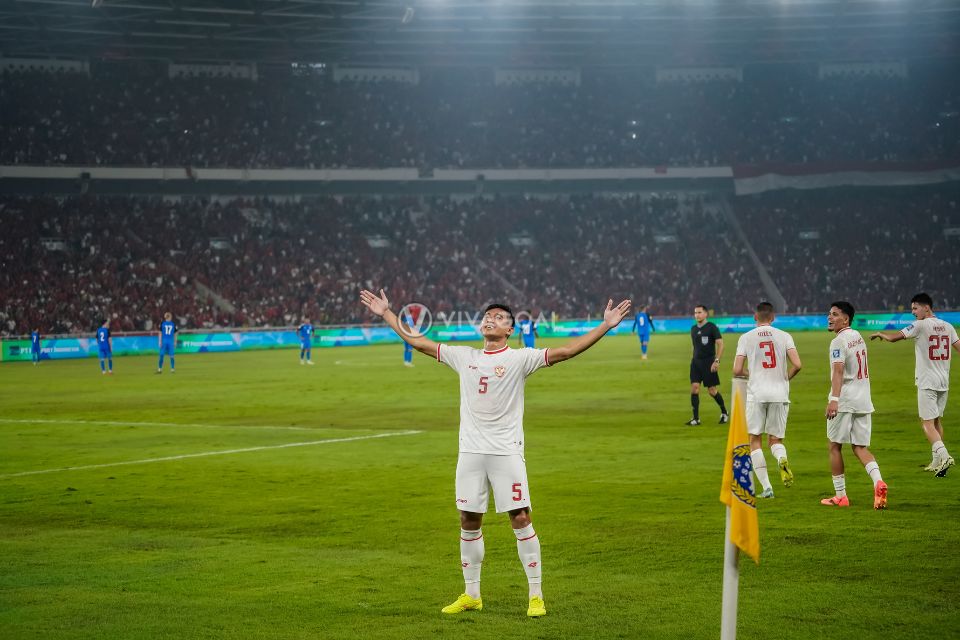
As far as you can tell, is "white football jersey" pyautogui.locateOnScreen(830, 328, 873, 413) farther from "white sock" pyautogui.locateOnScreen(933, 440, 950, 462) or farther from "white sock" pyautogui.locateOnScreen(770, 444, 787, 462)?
"white sock" pyautogui.locateOnScreen(933, 440, 950, 462)

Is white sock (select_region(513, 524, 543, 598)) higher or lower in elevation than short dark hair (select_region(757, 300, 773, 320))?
lower

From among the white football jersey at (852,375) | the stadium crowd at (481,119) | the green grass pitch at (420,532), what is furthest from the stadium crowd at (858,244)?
the white football jersey at (852,375)

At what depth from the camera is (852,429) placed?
42.8 feet

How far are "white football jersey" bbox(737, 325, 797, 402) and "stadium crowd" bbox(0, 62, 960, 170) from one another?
5942cm

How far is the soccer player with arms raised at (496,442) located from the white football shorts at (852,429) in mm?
5262

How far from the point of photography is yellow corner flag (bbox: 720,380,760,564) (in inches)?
222

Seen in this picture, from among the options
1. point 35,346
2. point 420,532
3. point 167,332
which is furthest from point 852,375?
point 35,346

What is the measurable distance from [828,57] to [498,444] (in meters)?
78.8

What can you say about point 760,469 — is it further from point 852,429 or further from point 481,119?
point 481,119

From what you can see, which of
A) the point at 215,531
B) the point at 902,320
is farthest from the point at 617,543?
the point at 902,320

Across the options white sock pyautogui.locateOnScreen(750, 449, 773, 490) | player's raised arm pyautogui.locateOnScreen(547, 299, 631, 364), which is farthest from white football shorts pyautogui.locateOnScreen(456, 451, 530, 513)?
white sock pyautogui.locateOnScreen(750, 449, 773, 490)

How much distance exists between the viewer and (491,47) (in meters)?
75.0

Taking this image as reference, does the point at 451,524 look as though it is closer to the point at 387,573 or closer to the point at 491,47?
the point at 387,573

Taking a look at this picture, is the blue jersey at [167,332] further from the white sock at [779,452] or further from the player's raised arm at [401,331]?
the player's raised arm at [401,331]
